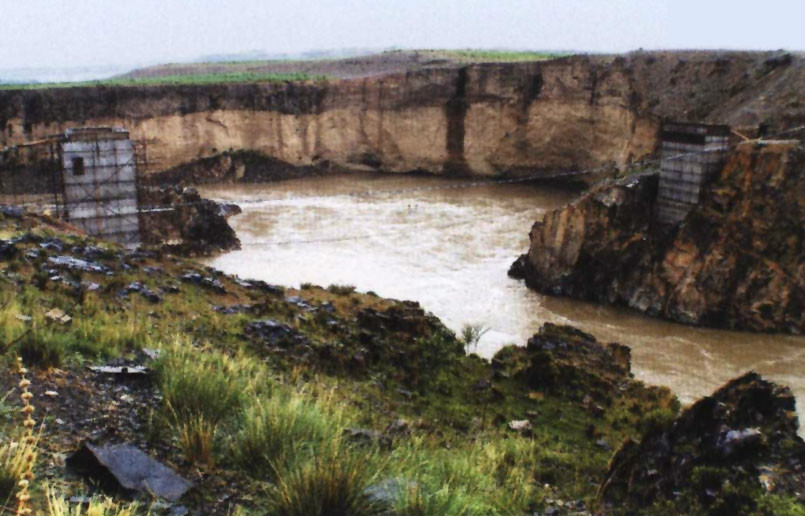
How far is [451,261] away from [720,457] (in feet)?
54.2

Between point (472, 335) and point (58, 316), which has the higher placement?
point (58, 316)

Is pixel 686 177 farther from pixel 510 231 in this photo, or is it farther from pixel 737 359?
pixel 510 231

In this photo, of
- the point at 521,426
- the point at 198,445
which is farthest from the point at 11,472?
the point at 521,426

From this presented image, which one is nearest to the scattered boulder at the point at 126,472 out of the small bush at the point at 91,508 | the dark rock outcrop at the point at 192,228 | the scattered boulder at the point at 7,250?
the small bush at the point at 91,508

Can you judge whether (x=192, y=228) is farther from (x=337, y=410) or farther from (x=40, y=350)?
(x=337, y=410)

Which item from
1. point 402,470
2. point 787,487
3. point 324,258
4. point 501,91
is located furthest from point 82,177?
point 501,91

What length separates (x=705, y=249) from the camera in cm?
1788

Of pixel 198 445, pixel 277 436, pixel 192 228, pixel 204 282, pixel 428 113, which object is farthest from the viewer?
pixel 428 113

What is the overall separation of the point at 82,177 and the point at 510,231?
14072mm

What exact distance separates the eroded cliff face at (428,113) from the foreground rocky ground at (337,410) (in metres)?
17.3

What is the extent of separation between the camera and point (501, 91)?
33.4 metres

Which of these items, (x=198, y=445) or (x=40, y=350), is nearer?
(x=198, y=445)

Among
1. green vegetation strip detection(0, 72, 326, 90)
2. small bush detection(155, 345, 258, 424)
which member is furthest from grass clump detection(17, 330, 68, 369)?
green vegetation strip detection(0, 72, 326, 90)

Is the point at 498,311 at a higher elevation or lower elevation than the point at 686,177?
lower
